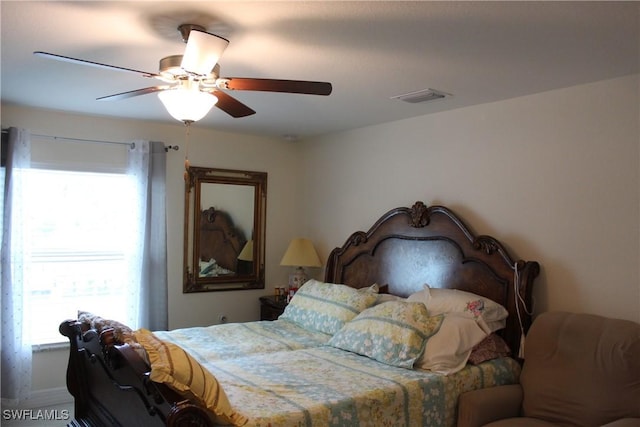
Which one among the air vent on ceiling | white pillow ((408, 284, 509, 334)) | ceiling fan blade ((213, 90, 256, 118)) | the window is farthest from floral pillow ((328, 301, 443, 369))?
the window

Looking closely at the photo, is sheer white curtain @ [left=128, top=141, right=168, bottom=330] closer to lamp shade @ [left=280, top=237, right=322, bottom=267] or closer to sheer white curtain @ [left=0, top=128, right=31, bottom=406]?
sheer white curtain @ [left=0, top=128, right=31, bottom=406]

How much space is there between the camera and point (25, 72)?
9.71 feet

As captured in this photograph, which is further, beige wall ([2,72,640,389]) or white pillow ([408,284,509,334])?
white pillow ([408,284,509,334])

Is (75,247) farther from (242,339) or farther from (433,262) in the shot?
(433,262)

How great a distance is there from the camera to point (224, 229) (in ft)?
16.1

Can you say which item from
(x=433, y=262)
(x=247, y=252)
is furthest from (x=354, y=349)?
(x=247, y=252)

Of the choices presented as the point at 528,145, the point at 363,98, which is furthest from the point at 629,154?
the point at 363,98

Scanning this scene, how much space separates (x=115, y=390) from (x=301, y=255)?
2585 millimetres

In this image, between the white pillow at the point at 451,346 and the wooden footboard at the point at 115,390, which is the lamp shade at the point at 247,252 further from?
the white pillow at the point at 451,346

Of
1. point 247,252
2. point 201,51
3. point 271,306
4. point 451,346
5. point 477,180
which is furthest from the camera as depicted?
point 247,252

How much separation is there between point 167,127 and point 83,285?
1524mm

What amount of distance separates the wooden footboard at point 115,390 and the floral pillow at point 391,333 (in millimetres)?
1346

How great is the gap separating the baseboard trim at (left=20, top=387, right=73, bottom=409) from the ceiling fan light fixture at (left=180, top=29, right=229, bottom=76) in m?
3.21

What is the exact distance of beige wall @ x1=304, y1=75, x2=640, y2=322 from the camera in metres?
2.81
